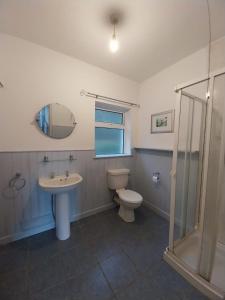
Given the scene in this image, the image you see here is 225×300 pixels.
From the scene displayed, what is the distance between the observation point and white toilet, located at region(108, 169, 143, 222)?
2.01 metres

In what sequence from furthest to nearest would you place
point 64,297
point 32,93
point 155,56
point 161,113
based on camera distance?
1. point 161,113
2. point 155,56
3. point 32,93
4. point 64,297

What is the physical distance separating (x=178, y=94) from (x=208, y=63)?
794 mm

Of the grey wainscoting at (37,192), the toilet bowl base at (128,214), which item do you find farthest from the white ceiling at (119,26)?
the toilet bowl base at (128,214)

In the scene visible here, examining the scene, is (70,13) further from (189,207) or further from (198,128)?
(189,207)

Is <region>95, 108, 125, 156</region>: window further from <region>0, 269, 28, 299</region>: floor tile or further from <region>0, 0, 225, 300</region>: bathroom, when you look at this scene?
<region>0, 269, 28, 299</region>: floor tile

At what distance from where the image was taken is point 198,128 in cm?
157

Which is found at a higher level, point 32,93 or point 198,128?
point 32,93

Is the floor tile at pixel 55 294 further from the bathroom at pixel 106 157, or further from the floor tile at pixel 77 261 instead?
the floor tile at pixel 77 261

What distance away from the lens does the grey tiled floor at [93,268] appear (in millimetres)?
1138

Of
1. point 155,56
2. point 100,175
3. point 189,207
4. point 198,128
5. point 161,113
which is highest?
point 155,56

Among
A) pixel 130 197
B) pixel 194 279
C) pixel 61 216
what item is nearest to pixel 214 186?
pixel 194 279

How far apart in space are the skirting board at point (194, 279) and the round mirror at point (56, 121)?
1.95 m

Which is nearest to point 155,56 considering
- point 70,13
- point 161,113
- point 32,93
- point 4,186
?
point 161,113

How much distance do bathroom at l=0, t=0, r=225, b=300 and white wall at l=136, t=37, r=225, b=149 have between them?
2cm
